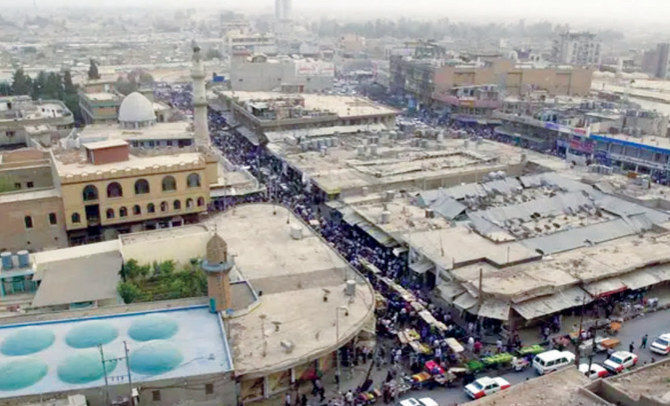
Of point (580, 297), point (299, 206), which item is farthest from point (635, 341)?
point (299, 206)

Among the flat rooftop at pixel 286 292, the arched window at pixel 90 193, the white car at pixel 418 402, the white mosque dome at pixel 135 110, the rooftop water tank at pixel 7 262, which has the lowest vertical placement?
the white car at pixel 418 402

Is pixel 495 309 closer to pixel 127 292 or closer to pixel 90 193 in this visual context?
pixel 127 292

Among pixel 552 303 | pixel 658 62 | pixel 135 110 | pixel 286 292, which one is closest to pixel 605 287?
pixel 552 303

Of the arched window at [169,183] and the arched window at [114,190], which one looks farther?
the arched window at [169,183]

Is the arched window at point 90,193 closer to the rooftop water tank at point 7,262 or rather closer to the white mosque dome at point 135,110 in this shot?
the rooftop water tank at point 7,262

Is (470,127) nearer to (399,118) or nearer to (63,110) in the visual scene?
(399,118)

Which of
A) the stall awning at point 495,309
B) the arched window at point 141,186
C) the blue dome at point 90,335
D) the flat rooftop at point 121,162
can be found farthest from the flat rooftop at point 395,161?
the blue dome at point 90,335
